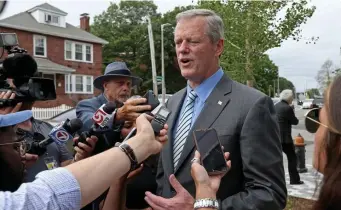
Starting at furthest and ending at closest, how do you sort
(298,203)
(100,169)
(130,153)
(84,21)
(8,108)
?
1. (84,21)
2. (298,203)
3. (8,108)
4. (130,153)
5. (100,169)

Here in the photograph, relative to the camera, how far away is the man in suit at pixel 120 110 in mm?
1960

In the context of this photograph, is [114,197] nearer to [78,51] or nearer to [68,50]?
[68,50]

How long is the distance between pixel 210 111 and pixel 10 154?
1173 mm

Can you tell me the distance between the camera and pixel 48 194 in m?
1.22

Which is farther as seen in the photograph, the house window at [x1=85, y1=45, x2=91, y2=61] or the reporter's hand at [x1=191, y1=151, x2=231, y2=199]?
the house window at [x1=85, y1=45, x2=91, y2=61]

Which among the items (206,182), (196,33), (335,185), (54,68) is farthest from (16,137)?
(54,68)

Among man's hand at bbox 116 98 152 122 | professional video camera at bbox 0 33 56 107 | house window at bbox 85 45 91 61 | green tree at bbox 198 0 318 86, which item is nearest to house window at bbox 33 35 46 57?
house window at bbox 85 45 91 61

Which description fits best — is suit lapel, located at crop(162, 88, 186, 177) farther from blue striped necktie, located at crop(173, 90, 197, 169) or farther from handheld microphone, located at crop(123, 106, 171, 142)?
handheld microphone, located at crop(123, 106, 171, 142)

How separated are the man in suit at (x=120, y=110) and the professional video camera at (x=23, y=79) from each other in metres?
0.54

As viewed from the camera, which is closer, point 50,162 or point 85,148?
point 85,148

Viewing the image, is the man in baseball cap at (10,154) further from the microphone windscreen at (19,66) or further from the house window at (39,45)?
the house window at (39,45)

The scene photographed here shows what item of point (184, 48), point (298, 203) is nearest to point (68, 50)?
point (298, 203)

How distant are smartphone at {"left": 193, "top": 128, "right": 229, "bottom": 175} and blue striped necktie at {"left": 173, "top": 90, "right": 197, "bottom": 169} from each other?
0.63m

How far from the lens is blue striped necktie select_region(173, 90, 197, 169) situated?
2.38 metres
